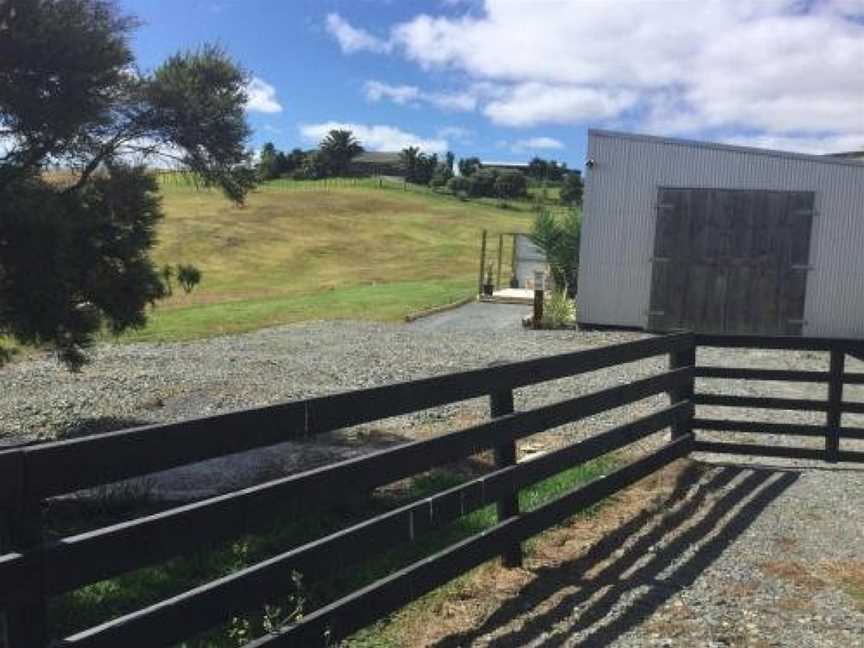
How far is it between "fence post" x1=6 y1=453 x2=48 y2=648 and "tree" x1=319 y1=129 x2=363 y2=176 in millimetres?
112410

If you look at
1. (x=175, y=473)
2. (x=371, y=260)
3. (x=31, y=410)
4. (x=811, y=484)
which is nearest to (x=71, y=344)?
(x=31, y=410)

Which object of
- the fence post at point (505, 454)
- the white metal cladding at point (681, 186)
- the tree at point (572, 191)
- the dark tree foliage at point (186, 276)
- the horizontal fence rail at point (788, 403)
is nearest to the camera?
the fence post at point (505, 454)

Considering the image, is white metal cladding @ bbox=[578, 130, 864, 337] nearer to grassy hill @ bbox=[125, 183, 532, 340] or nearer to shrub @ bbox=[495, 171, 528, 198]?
grassy hill @ bbox=[125, 183, 532, 340]

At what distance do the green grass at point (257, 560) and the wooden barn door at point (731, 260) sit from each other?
1194 cm

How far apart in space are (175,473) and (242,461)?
2.08ft

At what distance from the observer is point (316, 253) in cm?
5278

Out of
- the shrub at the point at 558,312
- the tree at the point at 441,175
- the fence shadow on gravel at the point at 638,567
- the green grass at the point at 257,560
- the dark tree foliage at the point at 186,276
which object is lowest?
the green grass at the point at 257,560

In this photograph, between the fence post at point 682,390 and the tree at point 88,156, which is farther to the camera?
the tree at point 88,156

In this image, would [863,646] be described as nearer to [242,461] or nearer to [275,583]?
[275,583]

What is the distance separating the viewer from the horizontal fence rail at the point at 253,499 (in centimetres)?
266

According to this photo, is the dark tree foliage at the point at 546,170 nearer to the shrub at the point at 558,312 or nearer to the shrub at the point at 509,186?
the shrub at the point at 509,186

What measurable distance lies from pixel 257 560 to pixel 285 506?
230 cm

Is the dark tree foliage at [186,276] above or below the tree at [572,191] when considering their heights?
below

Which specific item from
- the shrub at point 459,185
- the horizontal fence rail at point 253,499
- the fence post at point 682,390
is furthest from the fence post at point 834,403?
the shrub at point 459,185
